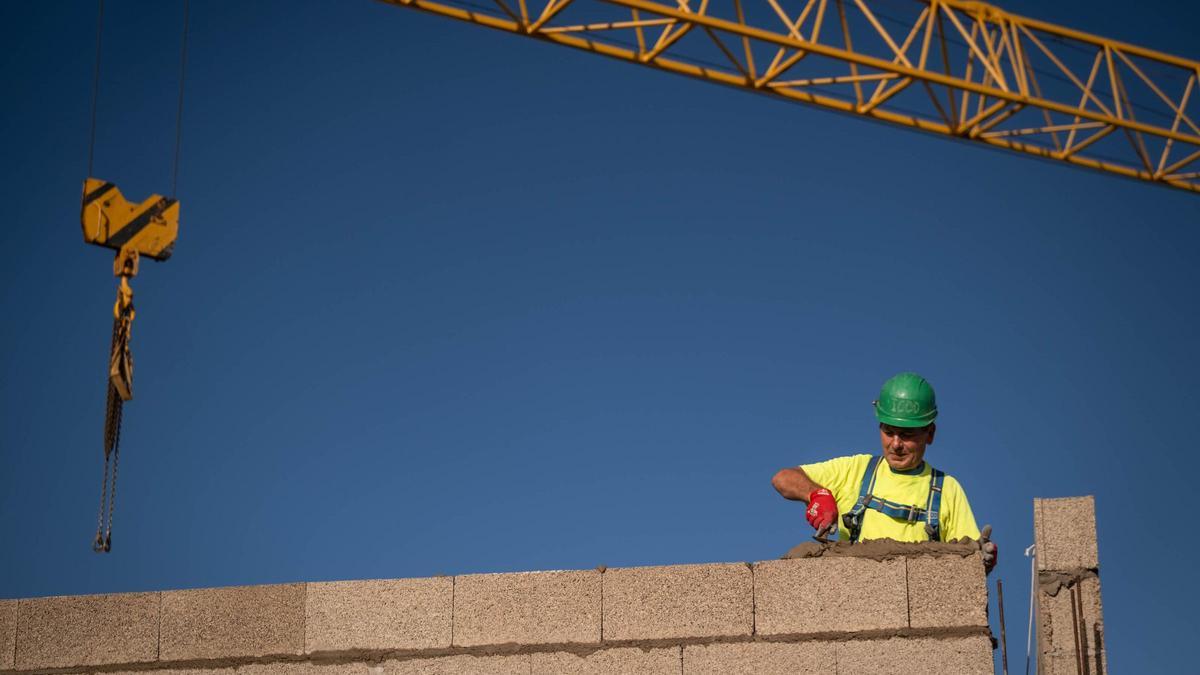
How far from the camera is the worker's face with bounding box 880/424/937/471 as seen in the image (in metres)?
7.38

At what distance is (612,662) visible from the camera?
23.8 ft

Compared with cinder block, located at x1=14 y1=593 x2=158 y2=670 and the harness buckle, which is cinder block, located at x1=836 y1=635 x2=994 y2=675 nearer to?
the harness buckle

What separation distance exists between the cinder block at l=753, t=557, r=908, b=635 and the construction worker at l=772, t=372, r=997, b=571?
0.24 m

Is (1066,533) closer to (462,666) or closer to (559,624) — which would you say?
(559,624)

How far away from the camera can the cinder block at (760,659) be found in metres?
6.95

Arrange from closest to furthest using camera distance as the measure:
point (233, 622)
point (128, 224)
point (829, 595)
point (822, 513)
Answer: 1. point (829, 595)
2. point (822, 513)
3. point (233, 622)
4. point (128, 224)

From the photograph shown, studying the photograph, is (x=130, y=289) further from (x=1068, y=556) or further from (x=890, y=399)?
→ (x=1068, y=556)

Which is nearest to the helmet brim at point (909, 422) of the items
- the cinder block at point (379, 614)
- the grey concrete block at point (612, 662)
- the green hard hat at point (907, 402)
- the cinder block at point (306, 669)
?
the green hard hat at point (907, 402)

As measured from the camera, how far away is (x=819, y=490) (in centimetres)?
725

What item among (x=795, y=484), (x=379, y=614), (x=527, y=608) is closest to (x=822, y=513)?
(x=795, y=484)

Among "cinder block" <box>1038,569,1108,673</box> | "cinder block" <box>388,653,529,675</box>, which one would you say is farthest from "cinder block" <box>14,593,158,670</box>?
"cinder block" <box>1038,569,1108,673</box>

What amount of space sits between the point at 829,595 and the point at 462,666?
1705 millimetres

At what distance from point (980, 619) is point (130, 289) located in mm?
5257

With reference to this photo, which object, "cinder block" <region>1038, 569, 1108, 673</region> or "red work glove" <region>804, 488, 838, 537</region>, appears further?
"cinder block" <region>1038, 569, 1108, 673</region>
